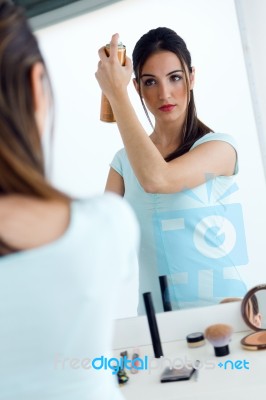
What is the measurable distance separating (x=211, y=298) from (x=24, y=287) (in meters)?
0.92

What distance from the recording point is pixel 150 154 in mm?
1251

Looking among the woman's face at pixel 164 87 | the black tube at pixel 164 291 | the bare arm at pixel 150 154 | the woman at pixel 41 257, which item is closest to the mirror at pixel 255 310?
the black tube at pixel 164 291

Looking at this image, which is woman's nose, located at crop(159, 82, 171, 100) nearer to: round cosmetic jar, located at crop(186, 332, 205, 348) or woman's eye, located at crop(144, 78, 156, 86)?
woman's eye, located at crop(144, 78, 156, 86)

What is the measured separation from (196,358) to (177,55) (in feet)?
2.20

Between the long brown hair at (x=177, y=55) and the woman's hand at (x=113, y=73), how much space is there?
28 mm

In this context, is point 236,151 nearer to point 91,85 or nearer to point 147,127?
point 147,127

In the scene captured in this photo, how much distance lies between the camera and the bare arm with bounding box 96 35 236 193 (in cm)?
126

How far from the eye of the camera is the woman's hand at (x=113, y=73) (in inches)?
51.8

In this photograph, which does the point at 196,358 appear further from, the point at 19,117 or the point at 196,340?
the point at 19,117

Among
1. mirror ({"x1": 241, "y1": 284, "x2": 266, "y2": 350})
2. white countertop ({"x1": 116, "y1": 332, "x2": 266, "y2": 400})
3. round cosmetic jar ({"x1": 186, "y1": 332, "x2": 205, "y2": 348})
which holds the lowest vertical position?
white countertop ({"x1": 116, "y1": 332, "x2": 266, "y2": 400})

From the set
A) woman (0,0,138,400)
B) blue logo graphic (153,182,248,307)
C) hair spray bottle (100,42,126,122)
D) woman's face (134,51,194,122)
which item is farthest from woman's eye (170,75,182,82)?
woman (0,0,138,400)

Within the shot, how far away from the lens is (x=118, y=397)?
56 centimetres

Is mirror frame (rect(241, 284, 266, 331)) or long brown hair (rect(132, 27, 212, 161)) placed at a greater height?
long brown hair (rect(132, 27, 212, 161))

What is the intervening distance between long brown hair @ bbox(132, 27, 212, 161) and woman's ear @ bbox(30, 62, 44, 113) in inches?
31.7
